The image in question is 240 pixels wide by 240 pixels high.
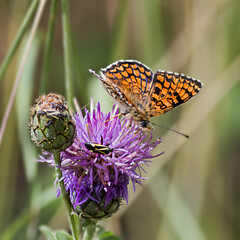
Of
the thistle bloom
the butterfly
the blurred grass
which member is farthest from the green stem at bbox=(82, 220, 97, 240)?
the blurred grass

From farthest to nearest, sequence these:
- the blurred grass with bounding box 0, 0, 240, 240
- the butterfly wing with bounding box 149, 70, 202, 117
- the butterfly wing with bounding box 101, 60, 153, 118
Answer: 1. the blurred grass with bounding box 0, 0, 240, 240
2. the butterfly wing with bounding box 149, 70, 202, 117
3. the butterfly wing with bounding box 101, 60, 153, 118

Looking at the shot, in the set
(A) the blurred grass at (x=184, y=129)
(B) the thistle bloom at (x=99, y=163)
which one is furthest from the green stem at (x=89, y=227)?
(A) the blurred grass at (x=184, y=129)

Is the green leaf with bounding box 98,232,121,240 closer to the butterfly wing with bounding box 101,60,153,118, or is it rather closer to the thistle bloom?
the thistle bloom

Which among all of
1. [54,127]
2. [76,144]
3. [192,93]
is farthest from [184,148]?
[54,127]

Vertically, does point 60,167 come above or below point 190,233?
above

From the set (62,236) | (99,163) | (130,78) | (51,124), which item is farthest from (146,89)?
(62,236)

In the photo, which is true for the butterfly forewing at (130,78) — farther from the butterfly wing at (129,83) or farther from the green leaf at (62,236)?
the green leaf at (62,236)

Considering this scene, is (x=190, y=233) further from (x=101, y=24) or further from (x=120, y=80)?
(x=101, y=24)
